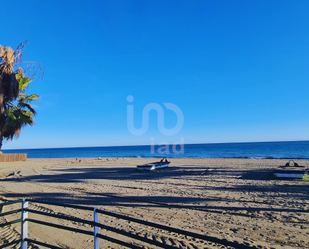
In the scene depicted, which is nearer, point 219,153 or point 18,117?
point 18,117

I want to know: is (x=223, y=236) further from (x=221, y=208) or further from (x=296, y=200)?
(x=296, y=200)

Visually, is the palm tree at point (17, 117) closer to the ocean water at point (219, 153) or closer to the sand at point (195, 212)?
the sand at point (195, 212)

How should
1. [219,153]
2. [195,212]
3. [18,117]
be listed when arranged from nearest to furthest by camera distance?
[195,212] < [18,117] < [219,153]

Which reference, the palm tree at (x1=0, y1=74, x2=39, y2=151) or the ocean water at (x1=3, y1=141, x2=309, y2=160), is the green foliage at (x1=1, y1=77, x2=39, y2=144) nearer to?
the palm tree at (x1=0, y1=74, x2=39, y2=151)

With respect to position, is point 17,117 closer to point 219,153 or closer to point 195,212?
point 195,212

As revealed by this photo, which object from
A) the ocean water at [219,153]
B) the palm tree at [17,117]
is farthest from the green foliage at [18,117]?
the ocean water at [219,153]

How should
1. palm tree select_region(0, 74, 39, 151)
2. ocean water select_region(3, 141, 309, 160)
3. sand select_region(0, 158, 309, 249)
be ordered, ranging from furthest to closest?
ocean water select_region(3, 141, 309, 160) → palm tree select_region(0, 74, 39, 151) → sand select_region(0, 158, 309, 249)

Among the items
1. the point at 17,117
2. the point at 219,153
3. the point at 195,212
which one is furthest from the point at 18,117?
the point at 219,153

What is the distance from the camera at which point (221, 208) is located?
705 centimetres

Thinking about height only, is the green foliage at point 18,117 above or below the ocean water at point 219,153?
above

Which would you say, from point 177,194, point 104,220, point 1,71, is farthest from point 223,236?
point 1,71

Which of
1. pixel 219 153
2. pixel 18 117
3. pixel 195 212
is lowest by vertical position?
pixel 219 153

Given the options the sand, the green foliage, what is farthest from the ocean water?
the green foliage

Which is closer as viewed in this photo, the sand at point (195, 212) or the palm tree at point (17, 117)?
the sand at point (195, 212)
